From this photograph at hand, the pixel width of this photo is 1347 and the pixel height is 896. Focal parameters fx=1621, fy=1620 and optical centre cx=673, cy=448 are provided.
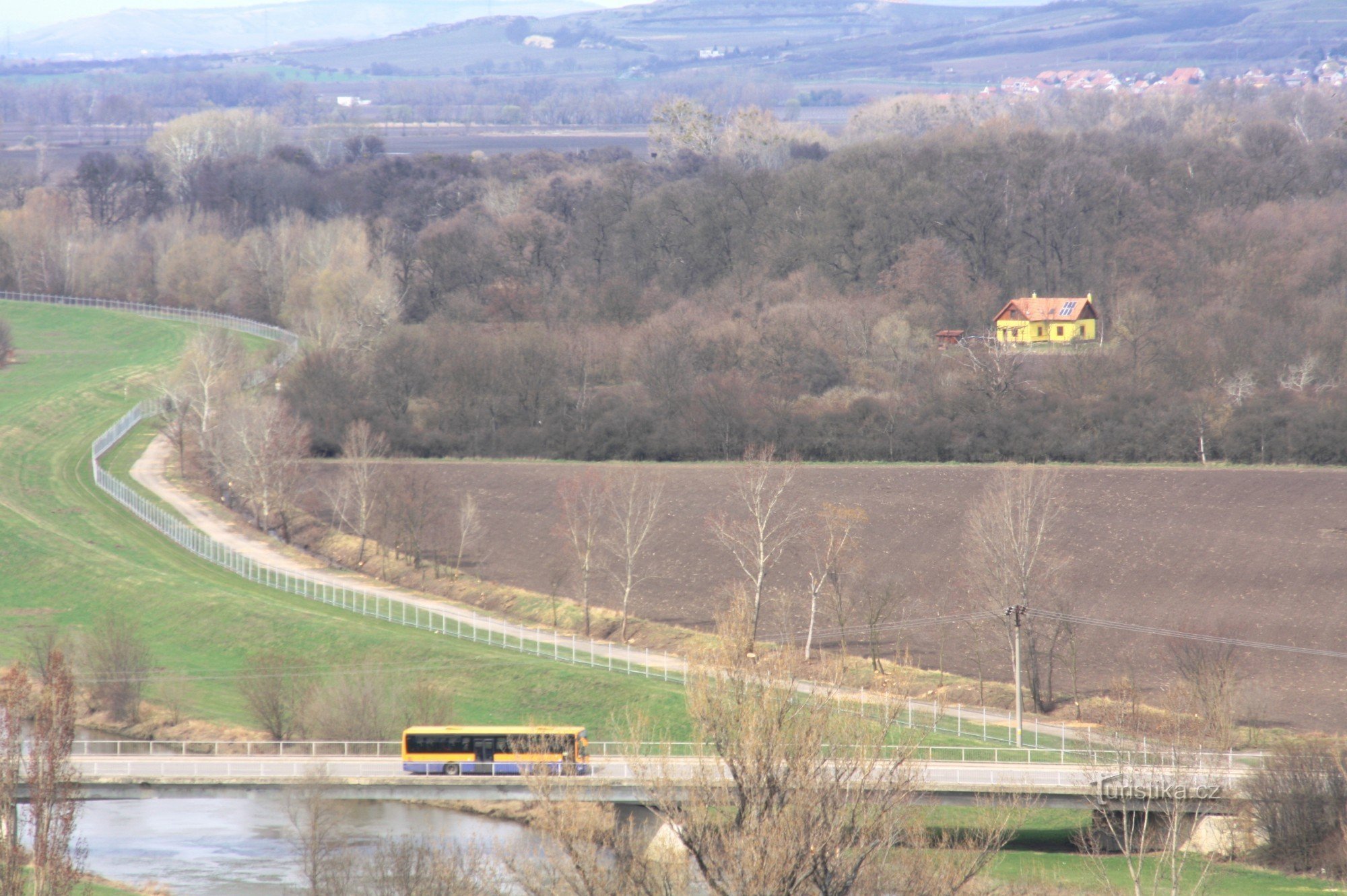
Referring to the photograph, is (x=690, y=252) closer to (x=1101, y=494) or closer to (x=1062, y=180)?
(x=1062, y=180)

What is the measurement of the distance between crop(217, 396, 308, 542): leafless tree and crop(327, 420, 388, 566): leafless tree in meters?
2.11

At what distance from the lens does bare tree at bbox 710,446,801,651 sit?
196 feet


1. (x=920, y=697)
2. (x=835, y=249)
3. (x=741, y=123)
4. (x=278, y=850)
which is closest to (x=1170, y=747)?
(x=920, y=697)

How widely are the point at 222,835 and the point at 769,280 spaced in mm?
75201

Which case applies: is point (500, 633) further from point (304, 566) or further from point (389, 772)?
point (389, 772)

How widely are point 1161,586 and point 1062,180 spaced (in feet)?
191

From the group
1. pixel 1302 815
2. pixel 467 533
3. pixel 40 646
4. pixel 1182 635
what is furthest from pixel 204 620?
pixel 1302 815

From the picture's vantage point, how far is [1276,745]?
4197 centimetres

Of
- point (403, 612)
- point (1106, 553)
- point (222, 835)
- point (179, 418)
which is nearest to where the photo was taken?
point (222, 835)

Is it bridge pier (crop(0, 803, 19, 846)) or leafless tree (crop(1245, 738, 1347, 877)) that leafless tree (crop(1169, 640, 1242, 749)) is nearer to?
leafless tree (crop(1245, 738, 1347, 877))

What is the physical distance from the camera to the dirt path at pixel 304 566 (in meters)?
56.8

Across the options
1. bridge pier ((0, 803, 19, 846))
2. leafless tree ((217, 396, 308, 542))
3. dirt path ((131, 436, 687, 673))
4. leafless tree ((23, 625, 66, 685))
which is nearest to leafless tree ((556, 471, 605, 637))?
dirt path ((131, 436, 687, 673))

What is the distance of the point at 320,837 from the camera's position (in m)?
35.9

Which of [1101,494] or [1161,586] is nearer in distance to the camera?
[1161,586]
